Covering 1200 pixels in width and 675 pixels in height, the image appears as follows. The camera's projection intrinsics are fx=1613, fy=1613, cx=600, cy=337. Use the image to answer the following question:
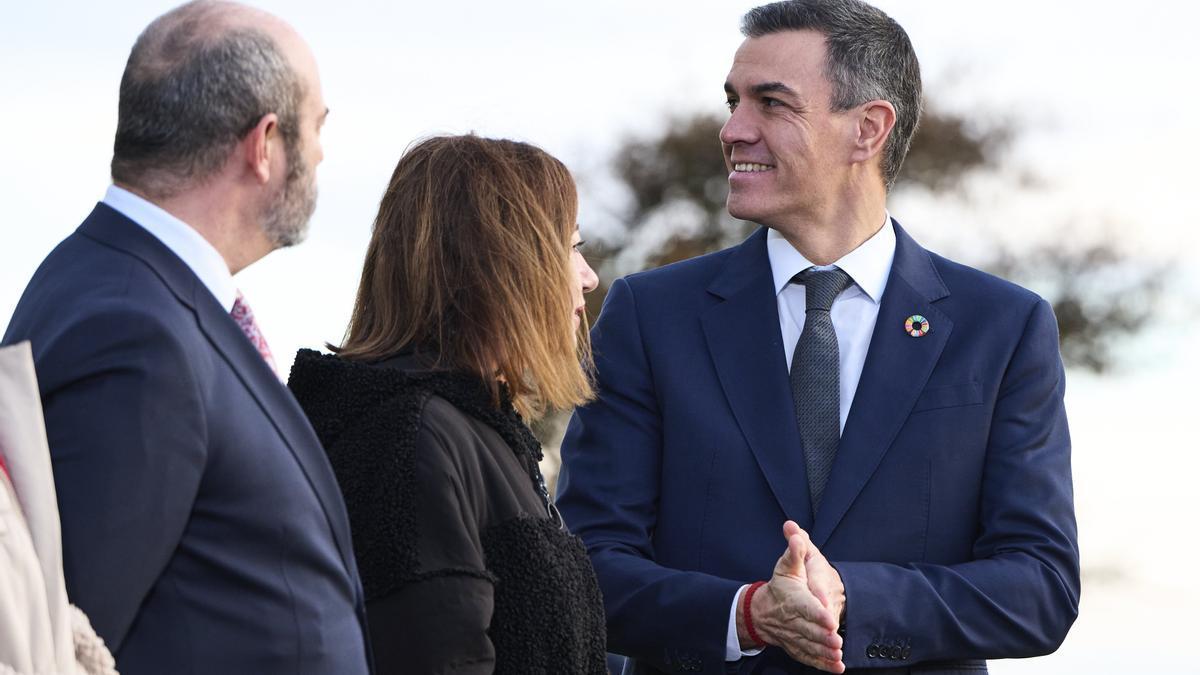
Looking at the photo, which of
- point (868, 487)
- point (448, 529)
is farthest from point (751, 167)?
point (448, 529)

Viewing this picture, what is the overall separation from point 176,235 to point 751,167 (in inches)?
73.7

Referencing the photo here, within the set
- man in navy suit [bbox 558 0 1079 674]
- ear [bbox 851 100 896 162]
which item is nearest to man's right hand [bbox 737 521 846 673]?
man in navy suit [bbox 558 0 1079 674]

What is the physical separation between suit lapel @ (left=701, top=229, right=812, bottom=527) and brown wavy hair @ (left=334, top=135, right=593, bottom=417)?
683mm

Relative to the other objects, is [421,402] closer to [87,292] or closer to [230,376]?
[230,376]

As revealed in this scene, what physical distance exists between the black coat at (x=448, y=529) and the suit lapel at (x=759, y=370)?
0.71 metres

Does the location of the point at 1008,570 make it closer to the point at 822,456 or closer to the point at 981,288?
the point at 822,456

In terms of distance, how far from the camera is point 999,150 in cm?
1173

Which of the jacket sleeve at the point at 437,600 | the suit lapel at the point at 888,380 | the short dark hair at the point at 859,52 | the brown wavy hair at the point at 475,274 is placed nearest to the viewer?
the jacket sleeve at the point at 437,600

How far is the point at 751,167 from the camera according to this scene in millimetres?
3998

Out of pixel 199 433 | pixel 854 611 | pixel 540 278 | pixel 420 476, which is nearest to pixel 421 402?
pixel 420 476

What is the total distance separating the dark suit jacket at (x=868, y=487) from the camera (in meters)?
3.51

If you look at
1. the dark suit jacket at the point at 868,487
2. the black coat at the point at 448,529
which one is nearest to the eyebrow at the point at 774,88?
the dark suit jacket at the point at 868,487

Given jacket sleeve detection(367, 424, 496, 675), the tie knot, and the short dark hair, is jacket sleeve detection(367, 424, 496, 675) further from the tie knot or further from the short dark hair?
the short dark hair

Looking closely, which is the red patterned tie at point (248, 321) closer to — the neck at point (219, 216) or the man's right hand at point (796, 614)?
the neck at point (219, 216)
